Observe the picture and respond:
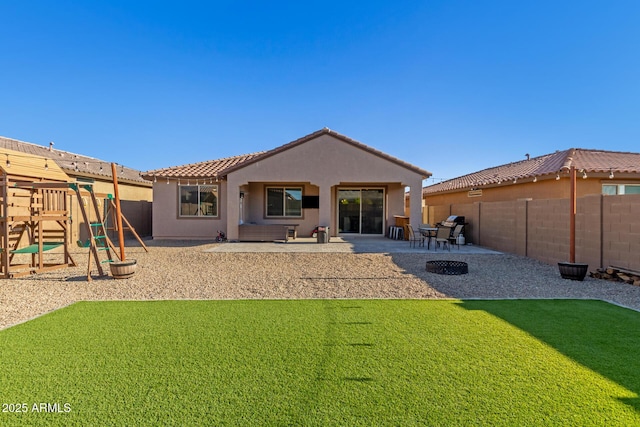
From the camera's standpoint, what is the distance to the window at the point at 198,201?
54.2 feet

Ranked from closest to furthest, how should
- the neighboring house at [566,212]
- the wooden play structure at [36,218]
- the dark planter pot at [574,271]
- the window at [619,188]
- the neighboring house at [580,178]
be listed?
1. the dark planter pot at [574,271]
2. the neighboring house at [566,212]
3. the wooden play structure at [36,218]
4. the neighboring house at [580,178]
5. the window at [619,188]

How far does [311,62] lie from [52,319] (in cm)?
1599

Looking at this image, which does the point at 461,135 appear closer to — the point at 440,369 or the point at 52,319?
the point at 440,369

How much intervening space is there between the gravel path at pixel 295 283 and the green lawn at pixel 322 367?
112cm

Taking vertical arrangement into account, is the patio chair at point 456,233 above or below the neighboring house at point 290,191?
below

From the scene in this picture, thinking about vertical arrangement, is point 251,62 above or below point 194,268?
above

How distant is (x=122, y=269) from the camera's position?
7852 millimetres

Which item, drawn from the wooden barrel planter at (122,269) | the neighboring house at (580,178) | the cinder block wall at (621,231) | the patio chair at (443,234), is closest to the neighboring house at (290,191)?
the patio chair at (443,234)

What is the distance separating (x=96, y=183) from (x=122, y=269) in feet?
37.0

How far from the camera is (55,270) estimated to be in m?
9.25

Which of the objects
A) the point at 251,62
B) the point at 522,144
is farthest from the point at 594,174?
the point at 251,62

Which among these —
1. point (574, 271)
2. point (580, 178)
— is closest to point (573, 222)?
point (574, 271)

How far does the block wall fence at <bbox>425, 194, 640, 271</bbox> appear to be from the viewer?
7664mm

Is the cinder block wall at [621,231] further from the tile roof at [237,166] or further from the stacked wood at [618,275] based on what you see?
the tile roof at [237,166]
